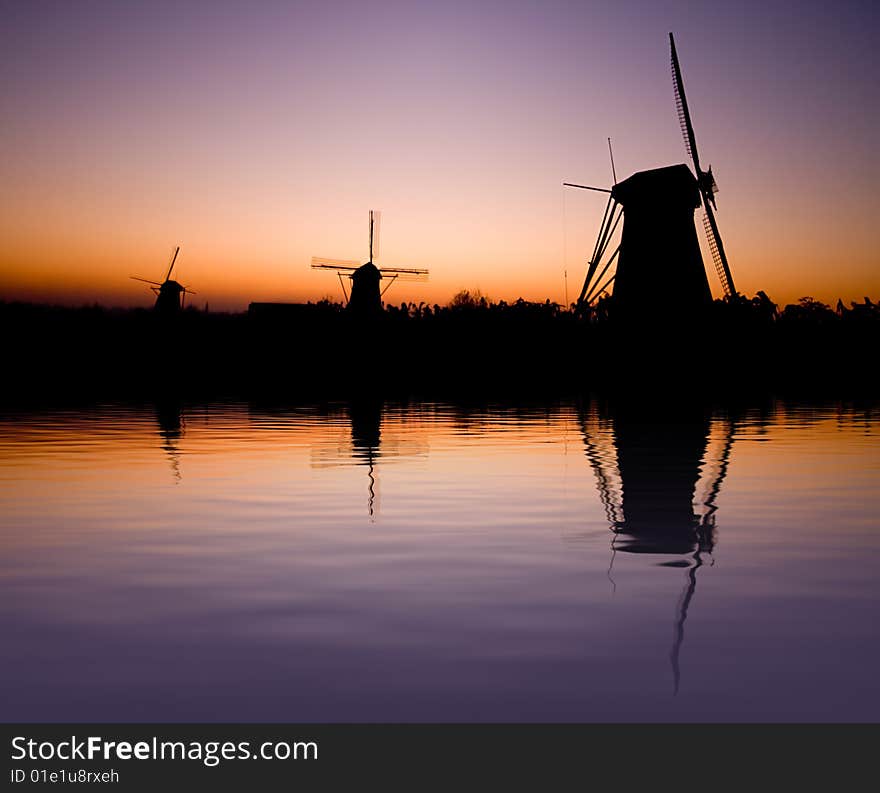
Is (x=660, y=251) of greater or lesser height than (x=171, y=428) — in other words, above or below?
above

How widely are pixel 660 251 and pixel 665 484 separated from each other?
35.5 m

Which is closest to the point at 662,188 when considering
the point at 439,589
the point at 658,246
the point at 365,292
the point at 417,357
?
the point at 658,246

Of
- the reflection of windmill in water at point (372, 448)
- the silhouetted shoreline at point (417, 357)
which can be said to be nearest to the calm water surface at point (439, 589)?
the reflection of windmill in water at point (372, 448)

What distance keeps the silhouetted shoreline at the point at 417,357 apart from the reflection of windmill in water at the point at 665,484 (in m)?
30.2

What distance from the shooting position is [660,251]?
2024 inches

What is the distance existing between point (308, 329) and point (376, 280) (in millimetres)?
7201

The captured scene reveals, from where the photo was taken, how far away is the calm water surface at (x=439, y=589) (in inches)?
250

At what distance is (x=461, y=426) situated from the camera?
3195 cm

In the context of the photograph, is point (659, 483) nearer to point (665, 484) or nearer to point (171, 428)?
point (665, 484)

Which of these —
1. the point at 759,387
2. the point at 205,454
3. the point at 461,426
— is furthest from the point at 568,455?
the point at 759,387

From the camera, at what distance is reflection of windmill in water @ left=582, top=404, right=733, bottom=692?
37.2ft

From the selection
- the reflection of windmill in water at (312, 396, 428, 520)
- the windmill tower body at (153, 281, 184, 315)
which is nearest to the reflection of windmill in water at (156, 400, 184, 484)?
the reflection of windmill in water at (312, 396, 428, 520)

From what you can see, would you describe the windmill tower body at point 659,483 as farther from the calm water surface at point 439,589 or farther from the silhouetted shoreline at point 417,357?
the silhouetted shoreline at point 417,357
